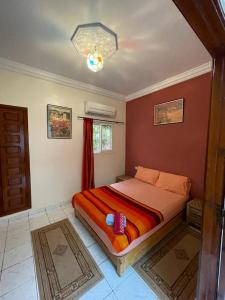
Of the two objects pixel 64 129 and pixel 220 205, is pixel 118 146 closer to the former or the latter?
pixel 64 129

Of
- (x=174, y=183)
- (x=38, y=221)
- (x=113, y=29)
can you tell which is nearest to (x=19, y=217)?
(x=38, y=221)

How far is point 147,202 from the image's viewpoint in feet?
6.92

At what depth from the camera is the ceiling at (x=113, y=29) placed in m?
1.31

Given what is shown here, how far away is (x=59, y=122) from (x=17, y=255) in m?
2.16

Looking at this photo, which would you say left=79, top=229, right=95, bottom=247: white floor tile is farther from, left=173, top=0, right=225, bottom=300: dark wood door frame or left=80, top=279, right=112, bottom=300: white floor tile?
left=173, top=0, right=225, bottom=300: dark wood door frame

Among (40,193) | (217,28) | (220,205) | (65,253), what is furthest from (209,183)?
(40,193)

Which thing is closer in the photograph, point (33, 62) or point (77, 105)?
point (33, 62)

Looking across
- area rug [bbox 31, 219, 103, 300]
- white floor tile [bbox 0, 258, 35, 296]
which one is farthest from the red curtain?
white floor tile [bbox 0, 258, 35, 296]

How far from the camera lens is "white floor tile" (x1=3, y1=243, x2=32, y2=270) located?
156 cm

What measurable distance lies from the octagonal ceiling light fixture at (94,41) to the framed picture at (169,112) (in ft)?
5.09

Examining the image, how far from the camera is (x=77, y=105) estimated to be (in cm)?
301

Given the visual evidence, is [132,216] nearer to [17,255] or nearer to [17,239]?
[17,255]

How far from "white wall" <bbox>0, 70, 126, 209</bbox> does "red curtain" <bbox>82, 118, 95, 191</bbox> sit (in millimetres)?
103

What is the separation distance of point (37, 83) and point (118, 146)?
91.3 inches
